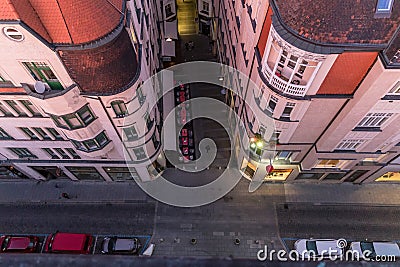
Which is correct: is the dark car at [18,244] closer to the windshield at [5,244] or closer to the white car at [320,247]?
the windshield at [5,244]

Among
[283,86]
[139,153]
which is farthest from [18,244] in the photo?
[283,86]

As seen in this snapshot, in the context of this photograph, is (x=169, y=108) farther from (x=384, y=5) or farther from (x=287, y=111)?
(x=384, y=5)

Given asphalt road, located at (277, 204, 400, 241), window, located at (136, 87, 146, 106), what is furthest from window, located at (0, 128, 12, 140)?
asphalt road, located at (277, 204, 400, 241)

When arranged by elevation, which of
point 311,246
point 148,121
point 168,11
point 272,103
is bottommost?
point 311,246

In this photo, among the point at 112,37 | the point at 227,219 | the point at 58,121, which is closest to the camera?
the point at 112,37

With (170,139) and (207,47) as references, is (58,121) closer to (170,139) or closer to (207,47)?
(170,139)

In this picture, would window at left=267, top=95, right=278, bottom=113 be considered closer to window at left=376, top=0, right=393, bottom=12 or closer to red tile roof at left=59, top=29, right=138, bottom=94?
window at left=376, top=0, right=393, bottom=12

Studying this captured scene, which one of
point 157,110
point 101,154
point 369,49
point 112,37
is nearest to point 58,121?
point 101,154
